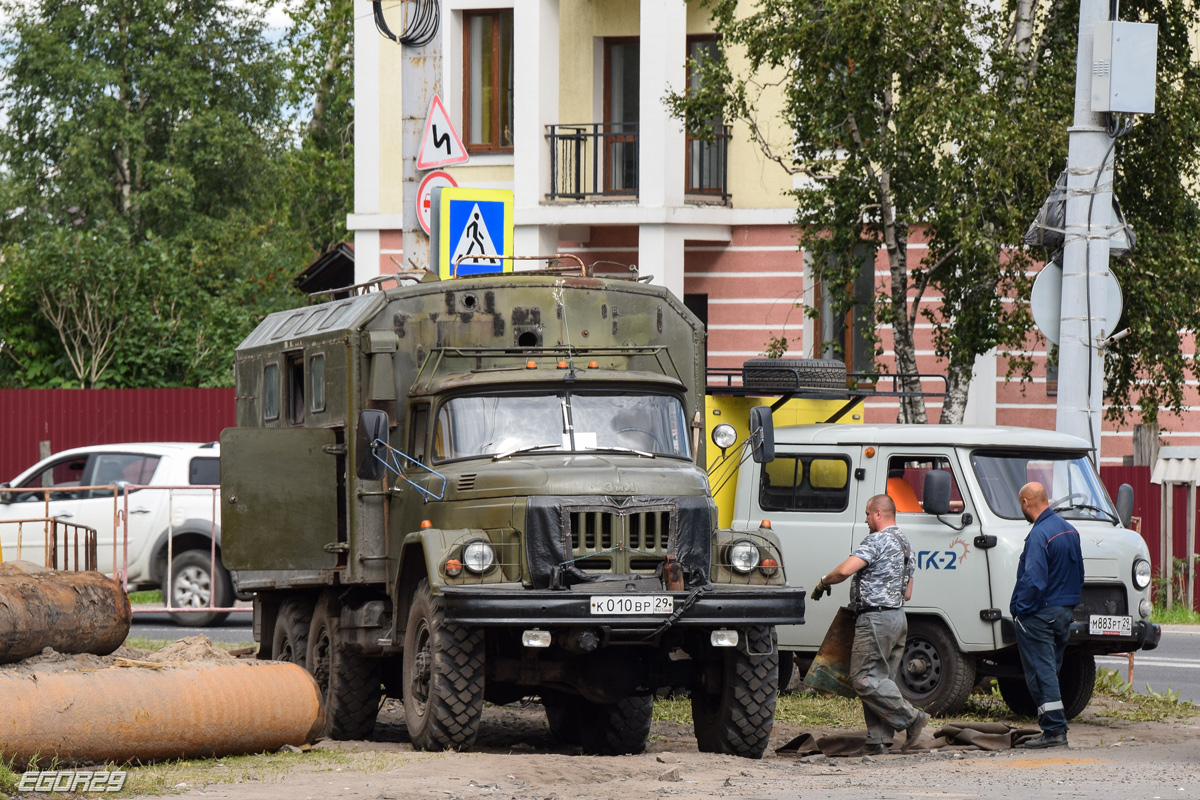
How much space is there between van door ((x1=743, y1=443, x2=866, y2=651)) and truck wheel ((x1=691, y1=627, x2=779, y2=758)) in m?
2.69

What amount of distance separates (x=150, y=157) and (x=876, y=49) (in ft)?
96.4

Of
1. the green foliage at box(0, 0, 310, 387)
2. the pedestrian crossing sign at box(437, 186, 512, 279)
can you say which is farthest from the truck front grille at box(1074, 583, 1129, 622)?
the green foliage at box(0, 0, 310, 387)

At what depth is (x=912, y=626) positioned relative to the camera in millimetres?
13383

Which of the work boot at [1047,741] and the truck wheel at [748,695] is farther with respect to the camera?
the work boot at [1047,741]

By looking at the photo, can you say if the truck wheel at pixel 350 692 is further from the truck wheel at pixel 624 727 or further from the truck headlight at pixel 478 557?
the truck headlight at pixel 478 557

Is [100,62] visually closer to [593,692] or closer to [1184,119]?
[1184,119]

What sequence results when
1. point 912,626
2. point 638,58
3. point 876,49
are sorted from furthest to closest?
point 638,58
point 876,49
point 912,626

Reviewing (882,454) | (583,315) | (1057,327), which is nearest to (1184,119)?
(1057,327)

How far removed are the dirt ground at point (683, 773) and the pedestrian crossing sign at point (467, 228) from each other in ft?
13.8

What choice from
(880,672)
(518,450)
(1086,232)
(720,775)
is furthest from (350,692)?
(1086,232)

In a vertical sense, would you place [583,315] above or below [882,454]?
above

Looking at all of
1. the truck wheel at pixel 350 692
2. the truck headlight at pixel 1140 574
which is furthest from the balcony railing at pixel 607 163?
the truck wheel at pixel 350 692

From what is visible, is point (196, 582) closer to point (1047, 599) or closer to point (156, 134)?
point (1047, 599)

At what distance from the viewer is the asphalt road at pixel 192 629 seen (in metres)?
19.0
